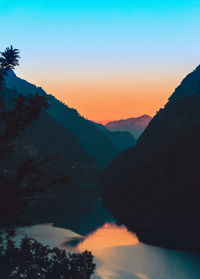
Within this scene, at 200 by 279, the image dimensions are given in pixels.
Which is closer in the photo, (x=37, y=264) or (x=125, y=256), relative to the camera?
(x=37, y=264)

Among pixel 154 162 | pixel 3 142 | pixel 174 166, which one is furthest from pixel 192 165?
pixel 3 142

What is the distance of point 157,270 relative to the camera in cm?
4878

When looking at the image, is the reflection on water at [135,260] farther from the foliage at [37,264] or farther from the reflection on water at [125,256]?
Result: the foliage at [37,264]

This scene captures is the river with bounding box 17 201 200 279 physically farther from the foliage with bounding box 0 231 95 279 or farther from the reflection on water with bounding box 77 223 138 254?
the foliage with bounding box 0 231 95 279

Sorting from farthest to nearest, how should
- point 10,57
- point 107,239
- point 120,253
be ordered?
point 107,239
point 120,253
point 10,57

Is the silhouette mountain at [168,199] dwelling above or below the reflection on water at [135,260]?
above

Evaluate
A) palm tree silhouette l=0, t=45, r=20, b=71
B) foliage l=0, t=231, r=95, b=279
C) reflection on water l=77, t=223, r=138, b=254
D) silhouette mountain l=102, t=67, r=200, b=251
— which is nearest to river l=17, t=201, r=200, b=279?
reflection on water l=77, t=223, r=138, b=254

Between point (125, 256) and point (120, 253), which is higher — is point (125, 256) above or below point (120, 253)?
below

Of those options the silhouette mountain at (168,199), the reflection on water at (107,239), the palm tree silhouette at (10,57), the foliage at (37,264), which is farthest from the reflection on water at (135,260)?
the palm tree silhouette at (10,57)

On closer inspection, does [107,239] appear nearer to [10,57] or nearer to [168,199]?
[168,199]

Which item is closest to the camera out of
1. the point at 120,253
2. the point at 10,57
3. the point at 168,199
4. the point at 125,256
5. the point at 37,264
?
the point at 10,57

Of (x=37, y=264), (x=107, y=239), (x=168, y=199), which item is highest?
(x=168, y=199)

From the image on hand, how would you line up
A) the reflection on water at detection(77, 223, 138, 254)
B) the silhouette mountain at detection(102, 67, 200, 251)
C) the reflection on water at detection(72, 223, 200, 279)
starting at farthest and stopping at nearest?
the silhouette mountain at detection(102, 67, 200, 251)
the reflection on water at detection(77, 223, 138, 254)
the reflection on water at detection(72, 223, 200, 279)

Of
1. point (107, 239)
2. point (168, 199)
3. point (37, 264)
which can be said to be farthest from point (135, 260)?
point (168, 199)
